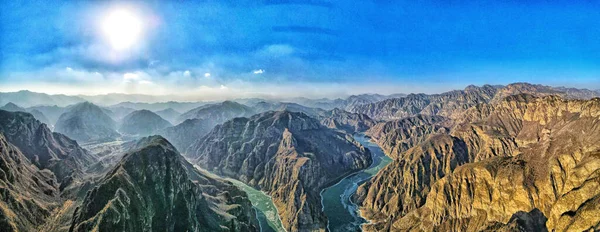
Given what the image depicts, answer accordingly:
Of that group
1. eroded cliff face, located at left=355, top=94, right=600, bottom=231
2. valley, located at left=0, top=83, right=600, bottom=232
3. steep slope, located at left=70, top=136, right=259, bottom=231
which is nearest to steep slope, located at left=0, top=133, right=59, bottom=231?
valley, located at left=0, top=83, right=600, bottom=232

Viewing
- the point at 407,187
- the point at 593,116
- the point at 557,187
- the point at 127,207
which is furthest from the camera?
the point at 407,187

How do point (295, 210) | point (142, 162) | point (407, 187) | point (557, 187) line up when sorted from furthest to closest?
point (407, 187) < point (295, 210) < point (142, 162) < point (557, 187)

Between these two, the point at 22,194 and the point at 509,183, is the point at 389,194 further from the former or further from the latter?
the point at 22,194

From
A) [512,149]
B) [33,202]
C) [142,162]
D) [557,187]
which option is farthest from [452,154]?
[33,202]

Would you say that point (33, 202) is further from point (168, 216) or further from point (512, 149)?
point (512, 149)

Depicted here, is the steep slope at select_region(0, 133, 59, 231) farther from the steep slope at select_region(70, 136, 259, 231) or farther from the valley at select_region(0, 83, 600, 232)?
the steep slope at select_region(70, 136, 259, 231)

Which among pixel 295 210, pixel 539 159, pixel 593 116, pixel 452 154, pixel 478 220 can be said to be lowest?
pixel 295 210

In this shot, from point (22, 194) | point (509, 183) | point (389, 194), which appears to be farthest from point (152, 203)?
point (509, 183)

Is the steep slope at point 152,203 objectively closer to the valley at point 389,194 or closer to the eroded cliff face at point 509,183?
the valley at point 389,194
